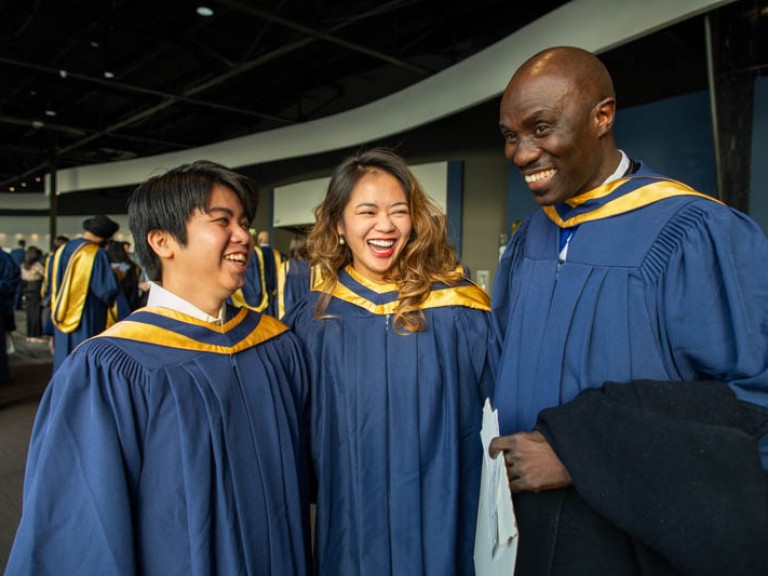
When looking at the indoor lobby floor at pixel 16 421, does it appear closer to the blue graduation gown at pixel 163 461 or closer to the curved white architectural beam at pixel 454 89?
the blue graduation gown at pixel 163 461

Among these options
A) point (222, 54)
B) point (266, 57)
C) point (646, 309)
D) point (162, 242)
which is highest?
point (222, 54)

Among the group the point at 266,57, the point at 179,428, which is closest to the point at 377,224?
the point at 179,428

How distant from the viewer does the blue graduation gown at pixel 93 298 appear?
16.4 feet

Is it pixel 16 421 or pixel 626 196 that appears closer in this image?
pixel 626 196

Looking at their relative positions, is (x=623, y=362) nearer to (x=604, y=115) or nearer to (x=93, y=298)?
(x=604, y=115)

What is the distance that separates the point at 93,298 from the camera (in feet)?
16.8

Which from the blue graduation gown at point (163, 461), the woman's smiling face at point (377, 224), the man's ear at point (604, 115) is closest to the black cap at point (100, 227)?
the woman's smiling face at point (377, 224)

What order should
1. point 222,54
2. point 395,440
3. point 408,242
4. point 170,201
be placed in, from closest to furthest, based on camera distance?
point 170,201 → point 395,440 → point 408,242 → point 222,54

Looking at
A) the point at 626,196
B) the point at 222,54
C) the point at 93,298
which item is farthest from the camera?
the point at 222,54

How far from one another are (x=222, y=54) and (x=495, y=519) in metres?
8.70

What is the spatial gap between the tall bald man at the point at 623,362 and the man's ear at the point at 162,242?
0.88m

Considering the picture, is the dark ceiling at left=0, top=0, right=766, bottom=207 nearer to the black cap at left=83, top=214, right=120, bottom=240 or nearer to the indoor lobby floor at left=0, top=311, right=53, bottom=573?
the black cap at left=83, top=214, right=120, bottom=240

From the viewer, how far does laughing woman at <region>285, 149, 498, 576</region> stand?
5.12 feet

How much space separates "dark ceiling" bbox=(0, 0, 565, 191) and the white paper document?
5.57 m
